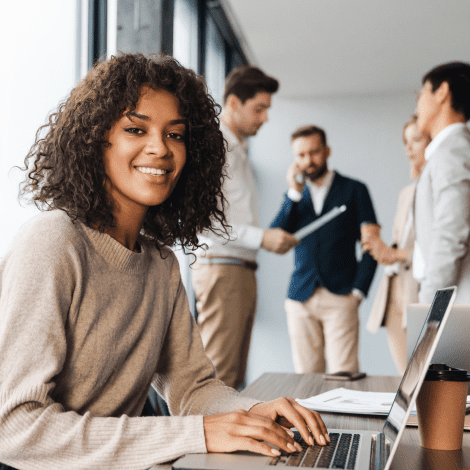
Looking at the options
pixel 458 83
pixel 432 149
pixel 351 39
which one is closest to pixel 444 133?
pixel 432 149

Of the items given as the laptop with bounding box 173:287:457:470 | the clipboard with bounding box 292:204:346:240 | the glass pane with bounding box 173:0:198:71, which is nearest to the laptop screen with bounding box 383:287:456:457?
the laptop with bounding box 173:287:457:470

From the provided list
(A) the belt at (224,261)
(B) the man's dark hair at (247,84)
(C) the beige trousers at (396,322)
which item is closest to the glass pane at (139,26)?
(B) the man's dark hair at (247,84)

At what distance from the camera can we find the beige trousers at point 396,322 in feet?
8.67

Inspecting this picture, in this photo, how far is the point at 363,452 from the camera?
722 mm

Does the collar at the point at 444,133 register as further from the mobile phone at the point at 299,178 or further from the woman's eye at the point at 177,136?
the woman's eye at the point at 177,136

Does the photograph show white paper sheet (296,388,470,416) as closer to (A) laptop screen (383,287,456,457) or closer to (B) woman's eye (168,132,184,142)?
(A) laptop screen (383,287,456,457)

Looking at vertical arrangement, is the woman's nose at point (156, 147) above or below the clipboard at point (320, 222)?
above

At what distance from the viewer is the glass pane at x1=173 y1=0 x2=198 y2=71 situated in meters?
3.07

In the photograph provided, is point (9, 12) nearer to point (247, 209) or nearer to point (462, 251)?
point (247, 209)

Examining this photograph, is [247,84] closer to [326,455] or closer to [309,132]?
[309,132]

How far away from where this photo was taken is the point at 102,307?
2.98 ft

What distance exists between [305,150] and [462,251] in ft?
4.68

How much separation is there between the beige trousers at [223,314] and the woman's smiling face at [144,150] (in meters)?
1.16

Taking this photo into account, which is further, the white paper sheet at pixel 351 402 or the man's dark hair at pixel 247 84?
the man's dark hair at pixel 247 84
